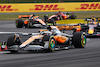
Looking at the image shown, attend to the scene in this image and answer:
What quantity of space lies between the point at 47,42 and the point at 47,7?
119 ft

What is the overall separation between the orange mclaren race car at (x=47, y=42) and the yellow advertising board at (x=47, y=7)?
3388cm

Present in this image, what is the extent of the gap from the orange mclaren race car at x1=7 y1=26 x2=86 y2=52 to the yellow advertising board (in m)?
33.9

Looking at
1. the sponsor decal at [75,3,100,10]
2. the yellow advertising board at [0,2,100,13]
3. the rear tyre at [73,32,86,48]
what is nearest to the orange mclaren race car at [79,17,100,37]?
the rear tyre at [73,32,86,48]

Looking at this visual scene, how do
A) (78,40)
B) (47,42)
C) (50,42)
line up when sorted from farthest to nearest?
(78,40) < (50,42) < (47,42)

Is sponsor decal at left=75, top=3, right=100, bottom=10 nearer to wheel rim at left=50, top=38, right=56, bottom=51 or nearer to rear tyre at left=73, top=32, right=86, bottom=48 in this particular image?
rear tyre at left=73, top=32, right=86, bottom=48

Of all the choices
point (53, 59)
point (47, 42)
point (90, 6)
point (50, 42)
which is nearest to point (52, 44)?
point (50, 42)

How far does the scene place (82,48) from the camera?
14.5m

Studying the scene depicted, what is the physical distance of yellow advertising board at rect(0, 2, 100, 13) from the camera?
4775 cm

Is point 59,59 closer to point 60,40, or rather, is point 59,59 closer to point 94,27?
point 60,40

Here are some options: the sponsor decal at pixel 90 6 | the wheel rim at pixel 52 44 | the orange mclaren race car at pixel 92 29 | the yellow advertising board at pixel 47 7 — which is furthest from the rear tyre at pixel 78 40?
the sponsor decal at pixel 90 6

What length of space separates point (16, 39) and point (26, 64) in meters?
3.16

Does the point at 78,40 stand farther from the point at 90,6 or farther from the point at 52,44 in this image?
the point at 90,6

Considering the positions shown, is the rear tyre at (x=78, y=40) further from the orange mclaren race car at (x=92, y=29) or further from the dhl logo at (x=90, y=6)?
the dhl logo at (x=90, y=6)

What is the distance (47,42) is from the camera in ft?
41.8
